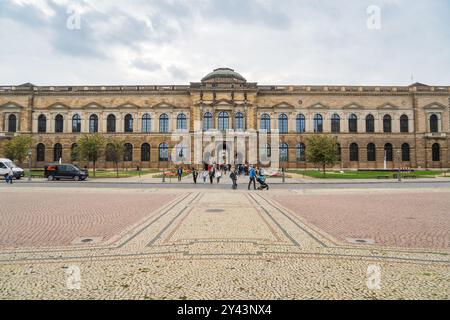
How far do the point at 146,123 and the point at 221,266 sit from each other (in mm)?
51058

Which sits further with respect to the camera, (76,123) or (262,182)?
(76,123)

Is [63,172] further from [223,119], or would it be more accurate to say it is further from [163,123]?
[223,119]

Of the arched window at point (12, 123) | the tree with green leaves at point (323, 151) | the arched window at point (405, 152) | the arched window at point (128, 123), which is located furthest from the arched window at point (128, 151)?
the arched window at point (405, 152)

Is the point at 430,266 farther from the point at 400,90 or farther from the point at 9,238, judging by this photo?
the point at 400,90

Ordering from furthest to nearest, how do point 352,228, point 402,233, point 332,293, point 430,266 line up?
point 352,228 < point 402,233 < point 430,266 < point 332,293

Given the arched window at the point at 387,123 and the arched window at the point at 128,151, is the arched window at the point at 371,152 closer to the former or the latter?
the arched window at the point at 387,123

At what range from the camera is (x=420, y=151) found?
Result: 52000mm

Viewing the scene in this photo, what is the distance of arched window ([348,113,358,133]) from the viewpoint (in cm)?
5284

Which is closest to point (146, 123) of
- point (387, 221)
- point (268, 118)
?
point (268, 118)

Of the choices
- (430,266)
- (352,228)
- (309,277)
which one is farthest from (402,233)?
(309,277)

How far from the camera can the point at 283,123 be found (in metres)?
53.1

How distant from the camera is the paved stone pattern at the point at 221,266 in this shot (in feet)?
12.6
